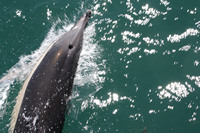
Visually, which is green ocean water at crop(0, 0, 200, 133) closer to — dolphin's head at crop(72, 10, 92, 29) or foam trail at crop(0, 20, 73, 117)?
foam trail at crop(0, 20, 73, 117)

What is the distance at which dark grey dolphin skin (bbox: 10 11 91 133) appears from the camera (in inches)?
270

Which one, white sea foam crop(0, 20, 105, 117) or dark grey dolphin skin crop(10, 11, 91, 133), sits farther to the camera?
white sea foam crop(0, 20, 105, 117)

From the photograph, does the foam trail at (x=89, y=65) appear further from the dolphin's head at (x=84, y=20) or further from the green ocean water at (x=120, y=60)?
the dolphin's head at (x=84, y=20)

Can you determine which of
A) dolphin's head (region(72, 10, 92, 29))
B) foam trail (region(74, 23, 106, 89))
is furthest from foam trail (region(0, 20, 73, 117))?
foam trail (region(74, 23, 106, 89))

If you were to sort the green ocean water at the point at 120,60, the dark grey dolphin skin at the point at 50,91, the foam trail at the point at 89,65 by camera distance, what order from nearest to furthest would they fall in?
the dark grey dolphin skin at the point at 50,91 < the green ocean water at the point at 120,60 < the foam trail at the point at 89,65

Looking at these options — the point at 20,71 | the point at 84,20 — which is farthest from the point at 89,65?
the point at 20,71

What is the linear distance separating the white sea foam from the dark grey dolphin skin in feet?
2.64

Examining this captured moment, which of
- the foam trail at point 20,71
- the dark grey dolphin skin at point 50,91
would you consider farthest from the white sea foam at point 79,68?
the dark grey dolphin skin at point 50,91

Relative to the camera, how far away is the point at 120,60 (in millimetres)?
9953

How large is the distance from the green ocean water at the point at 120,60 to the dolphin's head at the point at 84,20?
0.44m

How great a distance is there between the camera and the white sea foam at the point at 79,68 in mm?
9258

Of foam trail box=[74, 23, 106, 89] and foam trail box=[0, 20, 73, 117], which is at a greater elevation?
foam trail box=[0, 20, 73, 117]

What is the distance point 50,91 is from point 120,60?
3515 millimetres

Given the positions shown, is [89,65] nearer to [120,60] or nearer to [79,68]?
[79,68]
